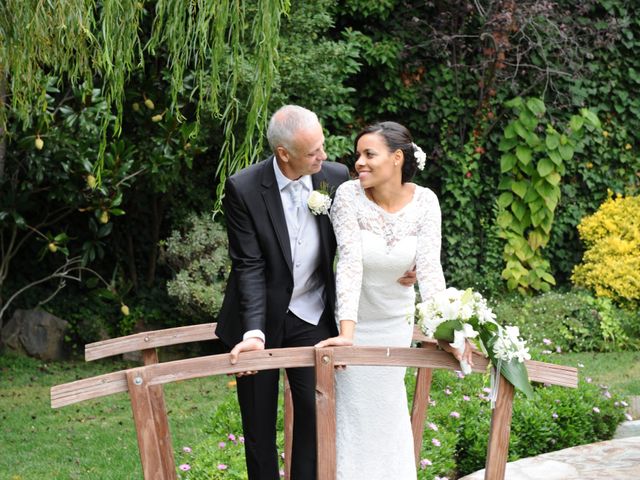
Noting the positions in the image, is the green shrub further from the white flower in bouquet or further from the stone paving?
the white flower in bouquet

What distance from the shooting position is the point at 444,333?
3.24 m

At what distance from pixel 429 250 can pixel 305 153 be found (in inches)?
23.1

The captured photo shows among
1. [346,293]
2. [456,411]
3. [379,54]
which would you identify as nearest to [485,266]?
[379,54]

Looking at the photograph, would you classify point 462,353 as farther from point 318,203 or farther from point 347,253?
point 318,203

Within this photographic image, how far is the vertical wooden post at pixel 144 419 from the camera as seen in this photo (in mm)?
3070

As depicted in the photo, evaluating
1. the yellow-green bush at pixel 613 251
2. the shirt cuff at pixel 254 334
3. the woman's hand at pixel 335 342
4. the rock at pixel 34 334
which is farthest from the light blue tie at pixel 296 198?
the yellow-green bush at pixel 613 251

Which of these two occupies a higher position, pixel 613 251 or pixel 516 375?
pixel 516 375

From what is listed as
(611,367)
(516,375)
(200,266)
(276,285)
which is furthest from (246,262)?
(611,367)

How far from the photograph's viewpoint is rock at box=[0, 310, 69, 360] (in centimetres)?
889

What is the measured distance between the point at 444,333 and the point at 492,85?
6634 millimetres

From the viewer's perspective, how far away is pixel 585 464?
4.80 meters

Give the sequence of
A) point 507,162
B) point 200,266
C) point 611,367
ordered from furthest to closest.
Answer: point 507,162 → point 200,266 → point 611,367

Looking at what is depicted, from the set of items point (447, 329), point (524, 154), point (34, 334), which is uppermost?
point (524, 154)

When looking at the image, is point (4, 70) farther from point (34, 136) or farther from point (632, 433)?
point (632, 433)
